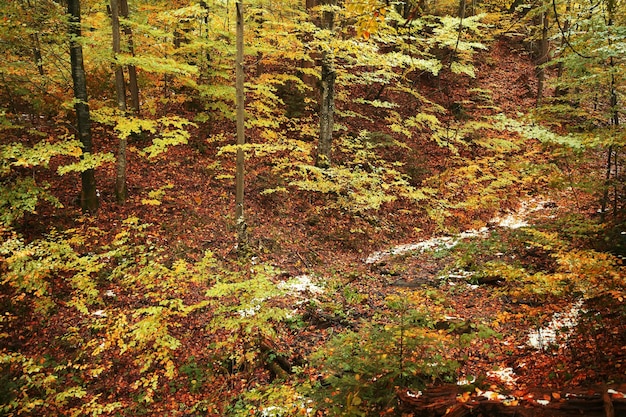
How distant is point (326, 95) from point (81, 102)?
24.5 ft

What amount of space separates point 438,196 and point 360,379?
12330 mm

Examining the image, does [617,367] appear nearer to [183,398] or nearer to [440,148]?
[183,398]

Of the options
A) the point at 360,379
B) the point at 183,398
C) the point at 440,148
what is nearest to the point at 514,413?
the point at 360,379

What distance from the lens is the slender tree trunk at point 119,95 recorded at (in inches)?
371

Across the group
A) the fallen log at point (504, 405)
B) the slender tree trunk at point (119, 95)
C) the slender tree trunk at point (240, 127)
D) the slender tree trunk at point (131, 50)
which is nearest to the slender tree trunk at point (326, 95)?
the slender tree trunk at point (240, 127)

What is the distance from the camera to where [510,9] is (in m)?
25.8

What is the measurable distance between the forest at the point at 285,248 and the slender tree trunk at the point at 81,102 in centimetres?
5

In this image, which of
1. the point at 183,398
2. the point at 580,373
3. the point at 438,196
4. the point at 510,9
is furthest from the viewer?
the point at 510,9

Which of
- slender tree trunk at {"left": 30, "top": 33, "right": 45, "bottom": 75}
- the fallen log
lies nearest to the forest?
the fallen log

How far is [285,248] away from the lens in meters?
10.9

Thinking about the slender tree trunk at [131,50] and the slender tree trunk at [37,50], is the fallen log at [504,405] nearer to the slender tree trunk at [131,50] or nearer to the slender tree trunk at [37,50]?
the slender tree trunk at [131,50]

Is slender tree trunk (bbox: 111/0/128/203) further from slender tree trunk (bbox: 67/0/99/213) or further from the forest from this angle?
slender tree trunk (bbox: 67/0/99/213)

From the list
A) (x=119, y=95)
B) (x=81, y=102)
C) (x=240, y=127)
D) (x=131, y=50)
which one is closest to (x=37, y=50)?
(x=131, y=50)

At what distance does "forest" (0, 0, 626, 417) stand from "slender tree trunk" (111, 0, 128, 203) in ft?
0.21
